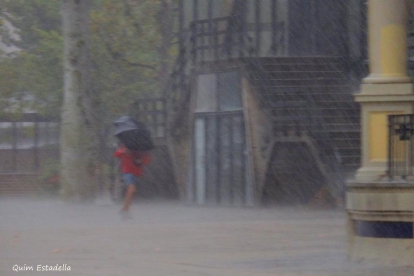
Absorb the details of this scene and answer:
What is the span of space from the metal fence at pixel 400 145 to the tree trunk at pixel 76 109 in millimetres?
11367

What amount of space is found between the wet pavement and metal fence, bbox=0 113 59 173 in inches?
922

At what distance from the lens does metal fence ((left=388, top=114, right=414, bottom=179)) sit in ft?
32.0

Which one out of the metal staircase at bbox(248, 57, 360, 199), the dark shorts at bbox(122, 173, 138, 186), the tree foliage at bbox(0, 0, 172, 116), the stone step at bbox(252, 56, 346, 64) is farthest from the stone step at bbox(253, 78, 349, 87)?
the tree foliage at bbox(0, 0, 172, 116)

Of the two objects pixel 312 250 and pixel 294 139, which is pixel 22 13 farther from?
pixel 312 250

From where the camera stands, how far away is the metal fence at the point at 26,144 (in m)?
41.0

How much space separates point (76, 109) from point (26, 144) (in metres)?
21.9

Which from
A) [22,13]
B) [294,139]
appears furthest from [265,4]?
[22,13]

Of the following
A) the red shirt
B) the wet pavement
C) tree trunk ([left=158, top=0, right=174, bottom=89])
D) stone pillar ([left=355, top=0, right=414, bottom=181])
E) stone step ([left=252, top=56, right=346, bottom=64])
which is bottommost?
the wet pavement

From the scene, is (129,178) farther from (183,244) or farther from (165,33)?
(165,33)

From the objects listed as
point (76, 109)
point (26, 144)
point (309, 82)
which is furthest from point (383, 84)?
point (26, 144)

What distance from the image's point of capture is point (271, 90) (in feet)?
65.2

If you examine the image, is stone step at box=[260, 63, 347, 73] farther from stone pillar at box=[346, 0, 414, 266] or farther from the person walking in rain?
stone pillar at box=[346, 0, 414, 266]

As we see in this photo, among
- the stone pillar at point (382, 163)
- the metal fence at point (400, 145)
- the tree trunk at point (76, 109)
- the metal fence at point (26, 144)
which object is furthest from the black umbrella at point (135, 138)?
the metal fence at point (26, 144)

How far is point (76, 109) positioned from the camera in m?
20.3
